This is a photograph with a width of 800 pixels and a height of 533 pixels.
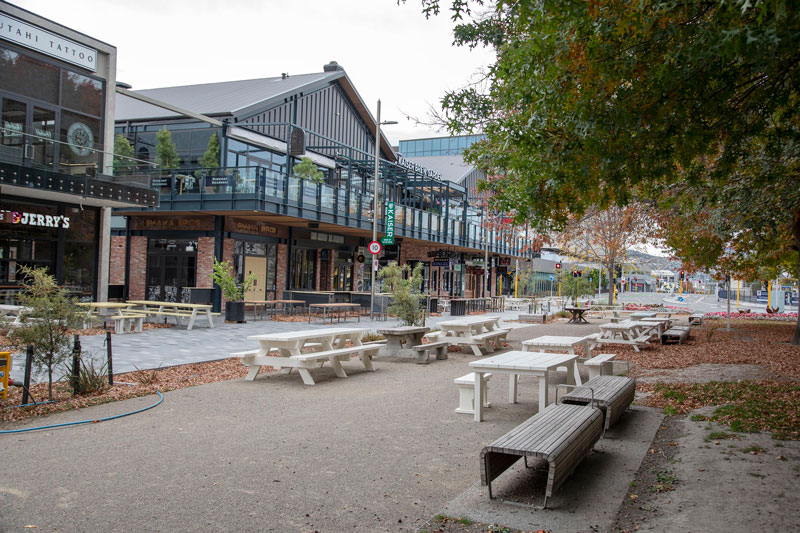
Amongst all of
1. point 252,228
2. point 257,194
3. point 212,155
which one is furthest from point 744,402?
point 212,155

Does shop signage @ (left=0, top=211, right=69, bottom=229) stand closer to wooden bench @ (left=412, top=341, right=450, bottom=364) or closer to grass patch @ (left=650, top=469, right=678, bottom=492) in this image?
wooden bench @ (left=412, top=341, right=450, bottom=364)

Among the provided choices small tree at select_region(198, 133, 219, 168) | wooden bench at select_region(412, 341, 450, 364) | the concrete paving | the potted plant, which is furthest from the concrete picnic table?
small tree at select_region(198, 133, 219, 168)

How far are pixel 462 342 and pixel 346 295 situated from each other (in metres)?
14.9

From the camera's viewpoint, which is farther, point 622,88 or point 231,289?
point 231,289

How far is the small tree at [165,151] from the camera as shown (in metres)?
26.6

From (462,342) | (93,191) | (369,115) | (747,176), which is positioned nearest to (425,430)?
(462,342)

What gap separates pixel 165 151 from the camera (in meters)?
26.8

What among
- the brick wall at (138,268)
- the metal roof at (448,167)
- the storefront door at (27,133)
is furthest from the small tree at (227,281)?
the metal roof at (448,167)

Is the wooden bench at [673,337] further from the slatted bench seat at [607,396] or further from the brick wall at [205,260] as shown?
the brick wall at [205,260]

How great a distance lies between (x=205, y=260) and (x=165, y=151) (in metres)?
4.94

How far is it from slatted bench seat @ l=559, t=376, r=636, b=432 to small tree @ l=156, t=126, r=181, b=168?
22903 mm

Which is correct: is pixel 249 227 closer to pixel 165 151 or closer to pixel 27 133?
pixel 165 151

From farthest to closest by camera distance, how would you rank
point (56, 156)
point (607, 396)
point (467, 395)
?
1. point (56, 156)
2. point (467, 395)
3. point (607, 396)

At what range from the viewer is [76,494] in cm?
488
